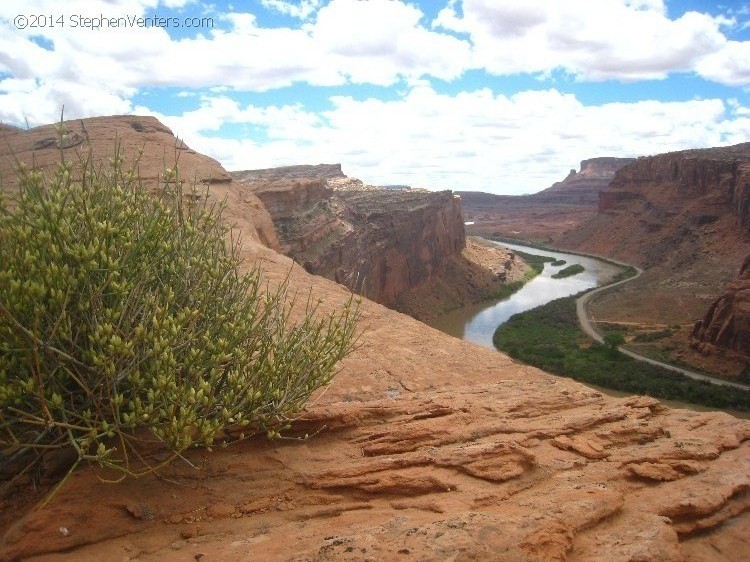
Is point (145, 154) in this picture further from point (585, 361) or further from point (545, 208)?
point (545, 208)

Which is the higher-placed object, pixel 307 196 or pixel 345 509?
pixel 307 196

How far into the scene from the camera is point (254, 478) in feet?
18.5

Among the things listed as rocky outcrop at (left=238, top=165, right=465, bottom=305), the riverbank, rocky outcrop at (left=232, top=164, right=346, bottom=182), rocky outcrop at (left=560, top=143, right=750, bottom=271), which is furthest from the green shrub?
rocky outcrop at (left=560, top=143, right=750, bottom=271)

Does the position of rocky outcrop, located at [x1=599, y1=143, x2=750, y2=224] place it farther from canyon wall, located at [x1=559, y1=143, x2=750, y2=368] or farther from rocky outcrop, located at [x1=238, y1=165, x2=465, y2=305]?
rocky outcrop, located at [x1=238, y1=165, x2=465, y2=305]

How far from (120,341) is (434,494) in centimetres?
298

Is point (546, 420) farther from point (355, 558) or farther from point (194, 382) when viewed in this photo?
point (194, 382)

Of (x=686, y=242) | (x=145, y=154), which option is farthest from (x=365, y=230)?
(x=686, y=242)

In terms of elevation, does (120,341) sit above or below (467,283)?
above

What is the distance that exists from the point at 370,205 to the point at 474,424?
44477 mm

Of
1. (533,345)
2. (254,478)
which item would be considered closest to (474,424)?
(254,478)

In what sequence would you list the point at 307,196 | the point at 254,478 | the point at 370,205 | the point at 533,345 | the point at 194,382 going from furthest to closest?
the point at 370,205, the point at 533,345, the point at 307,196, the point at 254,478, the point at 194,382

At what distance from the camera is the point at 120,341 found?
4.31 m

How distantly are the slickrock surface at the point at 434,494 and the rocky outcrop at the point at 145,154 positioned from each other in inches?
462

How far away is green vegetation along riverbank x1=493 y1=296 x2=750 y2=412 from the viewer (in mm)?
29609
